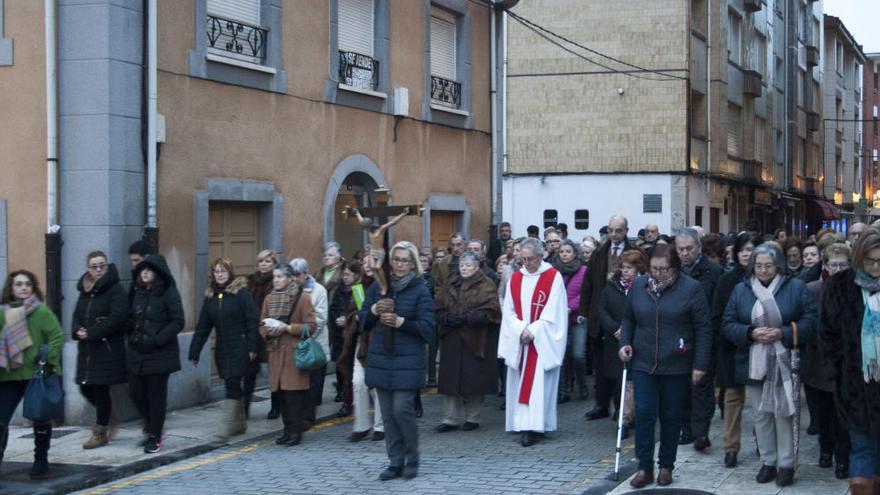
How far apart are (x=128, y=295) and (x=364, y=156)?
A: 19.7 feet

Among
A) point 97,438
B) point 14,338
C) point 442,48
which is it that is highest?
point 442,48

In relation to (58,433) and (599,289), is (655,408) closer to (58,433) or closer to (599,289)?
(599,289)

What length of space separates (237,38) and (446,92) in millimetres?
5550

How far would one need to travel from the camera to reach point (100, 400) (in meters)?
10.1

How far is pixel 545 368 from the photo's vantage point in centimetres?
1040

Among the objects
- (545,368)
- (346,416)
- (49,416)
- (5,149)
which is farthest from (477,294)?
(5,149)

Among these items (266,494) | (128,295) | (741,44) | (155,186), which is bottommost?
(266,494)

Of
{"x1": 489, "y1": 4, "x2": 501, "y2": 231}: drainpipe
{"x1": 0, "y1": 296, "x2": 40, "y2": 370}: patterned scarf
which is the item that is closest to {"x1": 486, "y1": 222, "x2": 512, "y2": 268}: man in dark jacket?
{"x1": 489, "y1": 4, "x2": 501, "y2": 231}: drainpipe

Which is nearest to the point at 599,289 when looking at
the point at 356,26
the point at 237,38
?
the point at 237,38

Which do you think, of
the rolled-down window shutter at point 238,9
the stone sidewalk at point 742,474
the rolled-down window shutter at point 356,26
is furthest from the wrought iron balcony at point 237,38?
the stone sidewalk at point 742,474

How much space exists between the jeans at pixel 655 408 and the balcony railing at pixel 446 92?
33.6 ft

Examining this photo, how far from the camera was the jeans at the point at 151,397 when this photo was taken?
9.98 m

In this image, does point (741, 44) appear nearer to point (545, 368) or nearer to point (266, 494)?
point (545, 368)

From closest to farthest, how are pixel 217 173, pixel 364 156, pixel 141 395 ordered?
pixel 141 395
pixel 217 173
pixel 364 156
